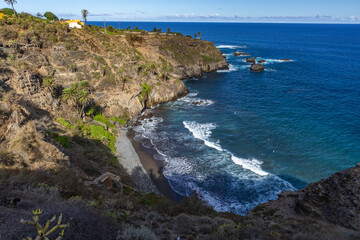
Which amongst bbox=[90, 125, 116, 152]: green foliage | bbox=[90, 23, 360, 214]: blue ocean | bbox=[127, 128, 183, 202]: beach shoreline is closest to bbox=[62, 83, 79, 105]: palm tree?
bbox=[90, 125, 116, 152]: green foliage

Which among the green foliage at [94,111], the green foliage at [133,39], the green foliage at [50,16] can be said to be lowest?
the green foliage at [94,111]

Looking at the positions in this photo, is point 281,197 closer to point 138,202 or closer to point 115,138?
point 138,202

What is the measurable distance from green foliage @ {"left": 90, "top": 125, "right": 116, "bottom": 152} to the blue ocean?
19.1 feet

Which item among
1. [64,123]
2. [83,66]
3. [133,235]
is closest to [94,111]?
[64,123]

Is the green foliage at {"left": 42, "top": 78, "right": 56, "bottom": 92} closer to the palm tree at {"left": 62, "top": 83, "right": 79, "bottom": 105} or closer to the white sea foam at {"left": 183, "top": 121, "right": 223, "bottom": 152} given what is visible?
the palm tree at {"left": 62, "top": 83, "right": 79, "bottom": 105}

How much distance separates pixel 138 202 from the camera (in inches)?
797

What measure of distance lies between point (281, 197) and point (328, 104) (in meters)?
45.6

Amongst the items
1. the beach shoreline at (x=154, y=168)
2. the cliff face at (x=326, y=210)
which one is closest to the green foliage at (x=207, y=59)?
the beach shoreline at (x=154, y=168)

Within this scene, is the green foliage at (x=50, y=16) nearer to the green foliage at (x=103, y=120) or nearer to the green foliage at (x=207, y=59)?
the green foliage at (x=207, y=59)

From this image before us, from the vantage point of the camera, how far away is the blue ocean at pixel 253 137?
32.2 m

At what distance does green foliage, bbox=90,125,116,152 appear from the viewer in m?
39.1

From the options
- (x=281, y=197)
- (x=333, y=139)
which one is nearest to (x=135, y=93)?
(x=281, y=197)

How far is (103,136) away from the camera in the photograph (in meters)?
40.2

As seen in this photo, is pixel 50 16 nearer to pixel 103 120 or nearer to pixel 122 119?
pixel 122 119
